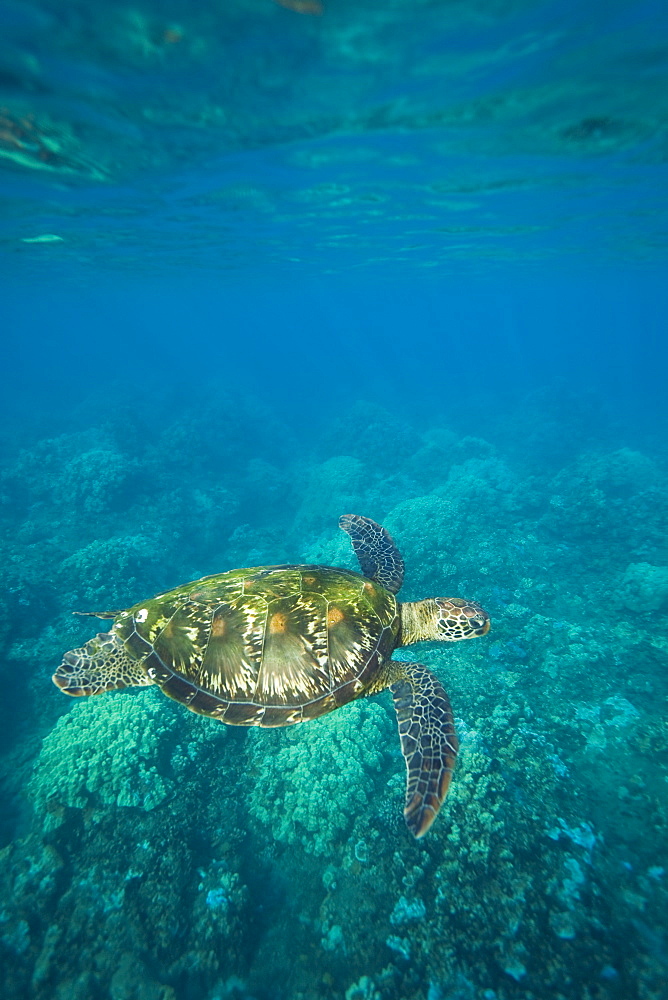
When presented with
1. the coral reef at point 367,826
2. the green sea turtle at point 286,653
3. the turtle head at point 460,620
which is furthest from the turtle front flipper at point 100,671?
the turtle head at point 460,620

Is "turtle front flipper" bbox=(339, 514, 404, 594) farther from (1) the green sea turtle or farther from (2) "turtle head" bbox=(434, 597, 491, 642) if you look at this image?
(2) "turtle head" bbox=(434, 597, 491, 642)

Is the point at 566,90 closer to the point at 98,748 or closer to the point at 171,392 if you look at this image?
the point at 98,748

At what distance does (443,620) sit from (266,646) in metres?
2.36

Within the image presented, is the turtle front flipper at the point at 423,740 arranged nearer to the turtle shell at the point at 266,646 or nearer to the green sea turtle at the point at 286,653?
the green sea turtle at the point at 286,653

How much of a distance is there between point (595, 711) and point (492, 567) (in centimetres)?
449

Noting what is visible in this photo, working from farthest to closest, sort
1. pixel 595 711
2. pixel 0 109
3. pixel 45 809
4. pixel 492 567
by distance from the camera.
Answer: pixel 492 567 → pixel 0 109 → pixel 595 711 → pixel 45 809

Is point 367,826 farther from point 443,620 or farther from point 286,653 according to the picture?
point 443,620

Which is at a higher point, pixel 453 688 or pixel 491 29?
pixel 491 29

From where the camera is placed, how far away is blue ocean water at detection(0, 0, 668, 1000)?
4.59m

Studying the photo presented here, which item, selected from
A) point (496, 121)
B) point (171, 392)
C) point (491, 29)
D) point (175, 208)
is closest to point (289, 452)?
point (175, 208)

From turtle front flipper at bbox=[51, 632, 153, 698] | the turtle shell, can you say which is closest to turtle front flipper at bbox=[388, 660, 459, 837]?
the turtle shell

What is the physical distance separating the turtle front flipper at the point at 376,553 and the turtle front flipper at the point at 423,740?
5.00 ft

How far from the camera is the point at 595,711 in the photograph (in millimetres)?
7145

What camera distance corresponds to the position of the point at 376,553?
725cm
